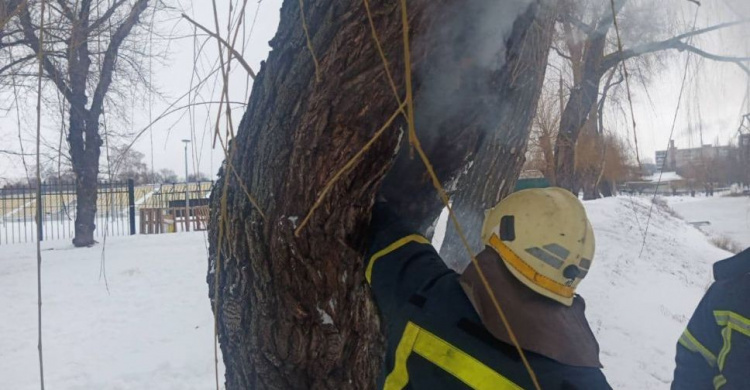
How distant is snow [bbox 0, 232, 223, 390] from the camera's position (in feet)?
13.9

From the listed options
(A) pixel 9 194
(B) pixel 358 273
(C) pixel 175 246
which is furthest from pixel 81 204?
(B) pixel 358 273

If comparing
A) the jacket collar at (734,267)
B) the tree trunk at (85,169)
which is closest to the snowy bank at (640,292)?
the jacket collar at (734,267)

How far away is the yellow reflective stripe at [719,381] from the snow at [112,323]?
11.0ft

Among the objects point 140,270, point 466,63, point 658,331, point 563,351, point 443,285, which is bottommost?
point 658,331

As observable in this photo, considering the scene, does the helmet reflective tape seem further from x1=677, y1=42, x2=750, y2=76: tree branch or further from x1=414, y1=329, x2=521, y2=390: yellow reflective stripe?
x1=677, y1=42, x2=750, y2=76: tree branch

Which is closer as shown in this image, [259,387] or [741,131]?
[259,387]

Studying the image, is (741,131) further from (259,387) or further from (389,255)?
(259,387)

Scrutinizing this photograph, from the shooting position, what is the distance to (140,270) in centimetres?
770

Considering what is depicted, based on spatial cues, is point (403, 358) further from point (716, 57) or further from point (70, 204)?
point (70, 204)

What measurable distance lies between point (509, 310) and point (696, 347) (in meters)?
1.16

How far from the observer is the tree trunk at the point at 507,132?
1.41m

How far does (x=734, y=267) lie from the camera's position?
184 cm

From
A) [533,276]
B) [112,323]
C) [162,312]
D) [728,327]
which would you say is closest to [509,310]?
[533,276]

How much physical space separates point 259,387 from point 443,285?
62 centimetres
